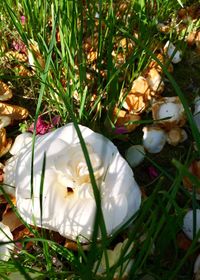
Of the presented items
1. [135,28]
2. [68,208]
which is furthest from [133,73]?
[68,208]

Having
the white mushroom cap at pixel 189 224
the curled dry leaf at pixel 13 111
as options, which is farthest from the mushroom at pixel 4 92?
the white mushroom cap at pixel 189 224

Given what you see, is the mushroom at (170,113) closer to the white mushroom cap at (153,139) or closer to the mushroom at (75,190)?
the white mushroom cap at (153,139)

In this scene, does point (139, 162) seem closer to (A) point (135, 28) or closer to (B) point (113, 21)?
(B) point (113, 21)


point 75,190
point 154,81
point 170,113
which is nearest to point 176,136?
point 170,113

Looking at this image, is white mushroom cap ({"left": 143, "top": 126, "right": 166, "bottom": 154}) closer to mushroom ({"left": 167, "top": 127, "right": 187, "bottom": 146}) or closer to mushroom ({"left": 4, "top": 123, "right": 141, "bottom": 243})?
mushroom ({"left": 167, "top": 127, "right": 187, "bottom": 146})

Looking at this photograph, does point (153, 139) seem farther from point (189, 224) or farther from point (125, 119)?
point (189, 224)

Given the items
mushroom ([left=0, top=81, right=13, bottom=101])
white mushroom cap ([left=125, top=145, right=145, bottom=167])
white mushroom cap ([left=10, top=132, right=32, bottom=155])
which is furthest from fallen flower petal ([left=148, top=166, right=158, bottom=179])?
mushroom ([left=0, top=81, right=13, bottom=101])
